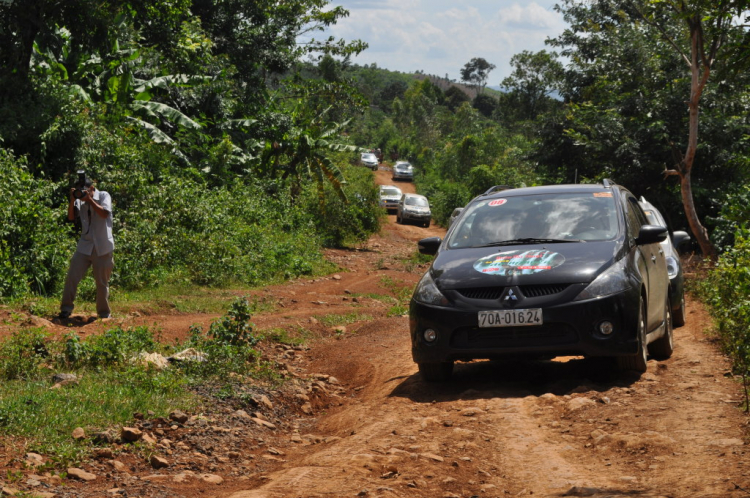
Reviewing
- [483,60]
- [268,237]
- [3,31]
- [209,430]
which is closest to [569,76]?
[268,237]

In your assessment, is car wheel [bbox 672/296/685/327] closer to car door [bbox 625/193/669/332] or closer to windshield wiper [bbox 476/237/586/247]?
car door [bbox 625/193/669/332]

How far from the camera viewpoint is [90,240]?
9750 mm

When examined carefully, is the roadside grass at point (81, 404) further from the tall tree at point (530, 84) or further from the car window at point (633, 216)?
the tall tree at point (530, 84)

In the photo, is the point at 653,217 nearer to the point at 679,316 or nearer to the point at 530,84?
the point at 679,316

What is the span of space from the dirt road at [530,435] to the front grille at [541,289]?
2.61ft

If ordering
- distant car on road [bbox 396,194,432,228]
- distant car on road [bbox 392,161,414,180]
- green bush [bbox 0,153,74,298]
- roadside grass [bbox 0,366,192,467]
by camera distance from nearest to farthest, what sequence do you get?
1. roadside grass [bbox 0,366,192,467]
2. green bush [bbox 0,153,74,298]
3. distant car on road [bbox 396,194,432,228]
4. distant car on road [bbox 392,161,414,180]

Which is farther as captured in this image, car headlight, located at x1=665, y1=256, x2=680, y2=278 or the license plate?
car headlight, located at x1=665, y1=256, x2=680, y2=278

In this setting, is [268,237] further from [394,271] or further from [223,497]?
[223,497]

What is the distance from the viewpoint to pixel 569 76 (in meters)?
35.7

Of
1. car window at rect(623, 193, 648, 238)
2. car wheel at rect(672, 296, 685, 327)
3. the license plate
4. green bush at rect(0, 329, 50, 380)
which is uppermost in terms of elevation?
car window at rect(623, 193, 648, 238)

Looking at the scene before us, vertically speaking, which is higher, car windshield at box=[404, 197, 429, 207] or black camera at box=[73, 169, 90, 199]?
black camera at box=[73, 169, 90, 199]

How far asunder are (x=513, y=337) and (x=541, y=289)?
1.47 ft

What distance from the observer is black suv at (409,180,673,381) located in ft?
21.7

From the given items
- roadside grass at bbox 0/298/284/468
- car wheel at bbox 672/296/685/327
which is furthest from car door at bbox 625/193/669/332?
roadside grass at bbox 0/298/284/468
